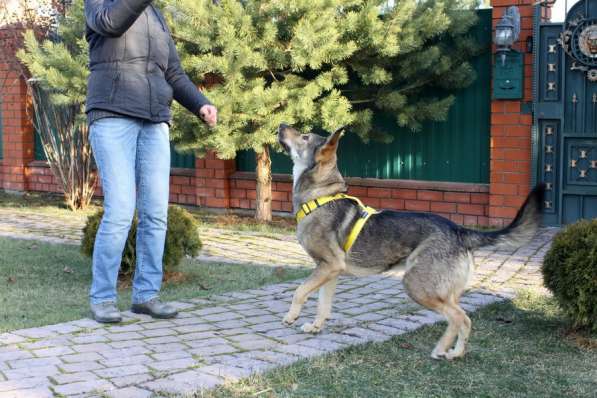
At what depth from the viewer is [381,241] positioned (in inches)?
177

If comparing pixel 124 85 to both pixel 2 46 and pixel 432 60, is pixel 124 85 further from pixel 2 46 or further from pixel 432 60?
pixel 2 46

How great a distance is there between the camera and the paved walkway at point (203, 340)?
368 cm

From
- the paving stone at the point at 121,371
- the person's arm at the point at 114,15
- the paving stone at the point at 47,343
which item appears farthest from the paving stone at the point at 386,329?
the person's arm at the point at 114,15

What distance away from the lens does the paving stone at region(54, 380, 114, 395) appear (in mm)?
3512

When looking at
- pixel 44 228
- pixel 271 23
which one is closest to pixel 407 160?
pixel 271 23

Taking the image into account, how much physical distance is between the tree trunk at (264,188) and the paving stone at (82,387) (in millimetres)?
6470

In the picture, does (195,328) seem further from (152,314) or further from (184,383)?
(184,383)

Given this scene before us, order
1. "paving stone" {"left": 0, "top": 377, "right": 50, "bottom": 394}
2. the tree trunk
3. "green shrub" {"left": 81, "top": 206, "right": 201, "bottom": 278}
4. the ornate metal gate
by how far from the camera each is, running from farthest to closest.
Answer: the tree trunk
the ornate metal gate
"green shrub" {"left": 81, "top": 206, "right": 201, "bottom": 278}
"paving stone" {"left": 0, "top": 377, "right": 50, "bottom": 394}

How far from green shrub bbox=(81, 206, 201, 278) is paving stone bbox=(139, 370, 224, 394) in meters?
2.47

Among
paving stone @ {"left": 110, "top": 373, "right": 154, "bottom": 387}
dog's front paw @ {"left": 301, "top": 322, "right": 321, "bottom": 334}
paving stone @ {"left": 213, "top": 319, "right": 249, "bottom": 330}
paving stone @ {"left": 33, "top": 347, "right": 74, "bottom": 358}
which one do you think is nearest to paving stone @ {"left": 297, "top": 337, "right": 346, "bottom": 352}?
dog's front paw @ {"left": 301, "top": 322, "right": 321, "bottom": 334}

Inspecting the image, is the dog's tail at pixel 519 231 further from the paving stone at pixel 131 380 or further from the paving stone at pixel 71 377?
the paving stone at pixel 71 377

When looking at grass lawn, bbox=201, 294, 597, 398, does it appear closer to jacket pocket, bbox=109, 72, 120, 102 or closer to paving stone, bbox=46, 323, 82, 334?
paving stone, bbox=46, 323, 82, 334

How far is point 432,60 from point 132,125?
17.3 ft

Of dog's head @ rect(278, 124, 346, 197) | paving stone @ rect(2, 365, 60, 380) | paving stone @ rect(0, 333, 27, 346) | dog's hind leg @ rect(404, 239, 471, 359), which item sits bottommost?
paving stone @ rect(2, 365, 60, 380)
